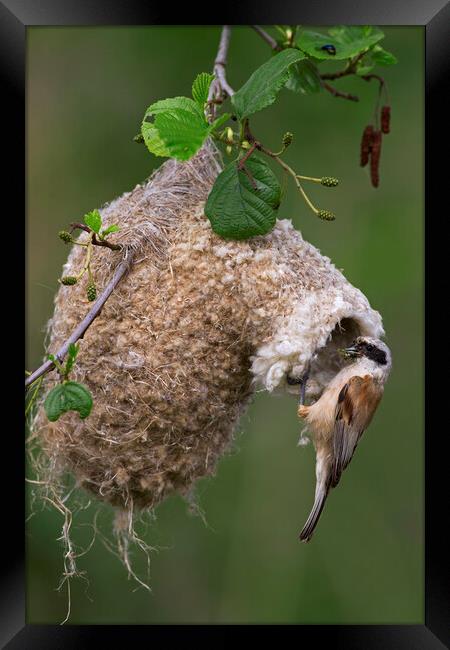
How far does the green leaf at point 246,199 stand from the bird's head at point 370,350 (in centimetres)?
36

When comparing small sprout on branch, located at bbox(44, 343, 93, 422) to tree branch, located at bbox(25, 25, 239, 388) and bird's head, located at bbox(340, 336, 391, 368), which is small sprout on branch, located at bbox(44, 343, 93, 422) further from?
bird's head, located at bbox(340, 336, 391, 368)

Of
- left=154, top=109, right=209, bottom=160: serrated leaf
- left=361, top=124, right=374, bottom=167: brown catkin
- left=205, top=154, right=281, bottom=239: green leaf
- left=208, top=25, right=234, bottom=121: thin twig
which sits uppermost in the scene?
left=208, top=25, right=234, bottom=121: thin twig

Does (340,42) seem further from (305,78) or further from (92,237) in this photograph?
(92,237)

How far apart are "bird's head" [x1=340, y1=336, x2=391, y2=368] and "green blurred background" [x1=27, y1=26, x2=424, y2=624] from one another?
2.02 metres

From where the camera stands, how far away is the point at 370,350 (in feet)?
6.19

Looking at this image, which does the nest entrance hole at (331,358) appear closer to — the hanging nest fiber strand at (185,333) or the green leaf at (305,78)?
the hanging nest fiber strand at (185,333)

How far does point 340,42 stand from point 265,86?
22.9 inches

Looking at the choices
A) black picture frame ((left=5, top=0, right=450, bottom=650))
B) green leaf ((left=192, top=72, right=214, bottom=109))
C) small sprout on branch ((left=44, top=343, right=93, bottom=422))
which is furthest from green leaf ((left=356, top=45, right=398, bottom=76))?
Answer: small sprout on branch ((left=44, top=343, right=93, bottom=422))

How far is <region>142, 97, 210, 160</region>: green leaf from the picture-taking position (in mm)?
1736

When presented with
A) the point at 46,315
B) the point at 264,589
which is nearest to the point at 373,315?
the point at 46,315

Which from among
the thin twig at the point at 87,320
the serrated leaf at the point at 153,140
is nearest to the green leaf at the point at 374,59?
the serrated leaf at the point at 153,140
